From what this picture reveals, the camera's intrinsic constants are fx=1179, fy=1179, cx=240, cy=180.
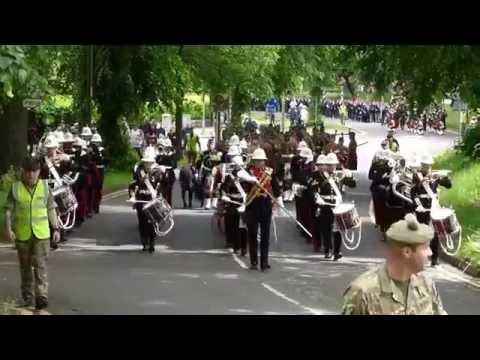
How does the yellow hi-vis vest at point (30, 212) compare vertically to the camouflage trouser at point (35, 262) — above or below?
above

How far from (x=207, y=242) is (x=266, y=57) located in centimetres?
2773

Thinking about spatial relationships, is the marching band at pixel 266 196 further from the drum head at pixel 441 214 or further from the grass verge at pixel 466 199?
the grass verge at pixel 466 199

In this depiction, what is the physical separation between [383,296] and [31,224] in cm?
763

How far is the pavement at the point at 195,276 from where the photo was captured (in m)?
15.0

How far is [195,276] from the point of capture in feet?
58.5

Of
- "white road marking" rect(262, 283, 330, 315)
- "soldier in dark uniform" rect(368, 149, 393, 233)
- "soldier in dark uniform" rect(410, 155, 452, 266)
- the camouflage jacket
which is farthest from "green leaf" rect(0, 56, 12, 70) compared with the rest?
"soldier in dark uniform" rect(368, 149, 393, 233)

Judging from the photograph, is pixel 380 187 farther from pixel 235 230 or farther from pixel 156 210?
pixel 156 210

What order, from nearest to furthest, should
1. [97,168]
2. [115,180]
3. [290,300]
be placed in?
[290,300], [97,168], [115,180]

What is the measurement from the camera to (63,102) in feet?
182

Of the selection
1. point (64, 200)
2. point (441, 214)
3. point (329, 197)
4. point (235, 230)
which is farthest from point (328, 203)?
point (64, 200)

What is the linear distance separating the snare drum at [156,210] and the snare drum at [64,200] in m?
1.74

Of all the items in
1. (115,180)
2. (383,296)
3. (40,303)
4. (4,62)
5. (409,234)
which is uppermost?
(4,62)

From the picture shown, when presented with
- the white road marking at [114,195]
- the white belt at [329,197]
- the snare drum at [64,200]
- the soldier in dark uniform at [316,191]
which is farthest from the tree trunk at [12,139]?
the white belt at [329,197]

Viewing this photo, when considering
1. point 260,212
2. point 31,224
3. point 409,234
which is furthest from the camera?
point 260,212
